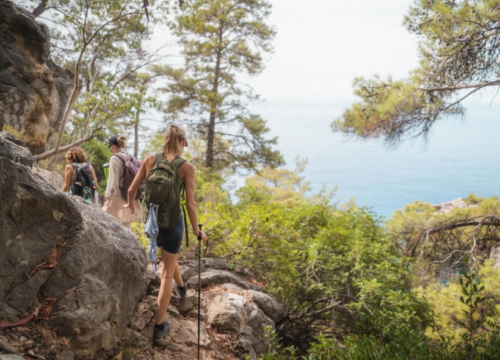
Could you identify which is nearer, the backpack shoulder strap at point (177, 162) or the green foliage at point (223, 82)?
the backpack shoulder strap at point (177, 162)

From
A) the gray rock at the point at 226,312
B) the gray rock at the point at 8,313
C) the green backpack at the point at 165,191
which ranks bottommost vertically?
the gray rock at the point at 226,312

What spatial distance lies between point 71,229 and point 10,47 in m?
7.95

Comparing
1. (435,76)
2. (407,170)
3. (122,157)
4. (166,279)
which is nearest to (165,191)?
(166,279)

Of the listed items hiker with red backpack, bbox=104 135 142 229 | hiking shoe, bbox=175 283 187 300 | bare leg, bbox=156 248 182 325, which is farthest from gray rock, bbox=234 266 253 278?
bare leg, bbox=156 248 182 325

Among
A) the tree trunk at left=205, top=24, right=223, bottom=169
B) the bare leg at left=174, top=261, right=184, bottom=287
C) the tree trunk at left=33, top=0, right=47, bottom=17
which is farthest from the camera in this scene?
the tree trunk at left=205, top=24, right=223, bottom=169

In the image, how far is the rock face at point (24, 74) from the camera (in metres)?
8.84

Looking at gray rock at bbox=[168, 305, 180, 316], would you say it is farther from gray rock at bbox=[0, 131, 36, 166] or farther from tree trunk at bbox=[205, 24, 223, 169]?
tree trunk at bbox=[205, 24, 223, 169]

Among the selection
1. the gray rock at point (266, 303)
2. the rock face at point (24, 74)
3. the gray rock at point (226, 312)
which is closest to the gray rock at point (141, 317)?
the gray rock at point (226, 312)

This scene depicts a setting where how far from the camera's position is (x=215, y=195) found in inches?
510

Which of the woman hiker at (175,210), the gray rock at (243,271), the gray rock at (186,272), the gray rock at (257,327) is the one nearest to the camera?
the woman hiker at (175,210)

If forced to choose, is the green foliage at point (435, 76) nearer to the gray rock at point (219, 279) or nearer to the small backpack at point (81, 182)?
the gray rock at point (219, 279)

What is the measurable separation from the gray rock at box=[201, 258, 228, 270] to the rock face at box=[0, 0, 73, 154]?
6.20 meters

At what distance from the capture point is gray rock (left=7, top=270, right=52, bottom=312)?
8.43 feet

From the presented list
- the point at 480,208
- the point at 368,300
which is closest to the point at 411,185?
the point at 480,208
